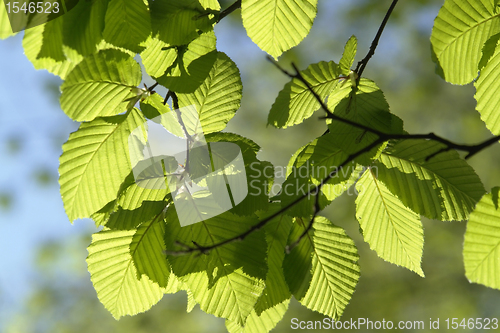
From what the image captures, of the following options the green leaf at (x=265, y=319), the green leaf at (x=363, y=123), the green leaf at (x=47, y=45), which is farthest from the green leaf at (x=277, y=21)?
the green leaf at (x=265, y=319)

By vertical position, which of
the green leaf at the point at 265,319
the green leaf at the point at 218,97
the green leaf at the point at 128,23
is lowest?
the green leaf at the point at 265,319

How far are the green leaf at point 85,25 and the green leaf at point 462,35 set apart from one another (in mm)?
684

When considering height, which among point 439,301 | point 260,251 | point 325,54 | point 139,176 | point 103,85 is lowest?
point 439,301

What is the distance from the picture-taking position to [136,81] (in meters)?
0.65

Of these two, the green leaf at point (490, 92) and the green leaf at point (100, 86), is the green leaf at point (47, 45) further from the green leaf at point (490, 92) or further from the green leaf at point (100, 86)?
the green leaf at point (490, 92)

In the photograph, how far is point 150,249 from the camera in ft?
2.02

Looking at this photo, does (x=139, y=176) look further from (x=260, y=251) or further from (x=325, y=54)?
(x=325, y=54)

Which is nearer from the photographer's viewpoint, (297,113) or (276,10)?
(276,10)

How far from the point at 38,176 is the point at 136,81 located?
226 inches

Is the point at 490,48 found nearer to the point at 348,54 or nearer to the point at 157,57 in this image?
the point at 348,54

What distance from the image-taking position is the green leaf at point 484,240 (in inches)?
17.1

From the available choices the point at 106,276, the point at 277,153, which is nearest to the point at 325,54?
the point at 277,153

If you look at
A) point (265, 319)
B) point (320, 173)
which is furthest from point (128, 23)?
point (265, 319)

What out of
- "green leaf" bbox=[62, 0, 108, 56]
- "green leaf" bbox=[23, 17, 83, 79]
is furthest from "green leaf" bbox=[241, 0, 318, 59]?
"green leaf" bbox=[23, 17, 83, 79]
